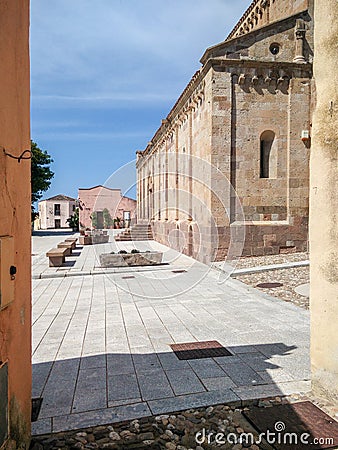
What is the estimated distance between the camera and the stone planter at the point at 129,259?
450 inches

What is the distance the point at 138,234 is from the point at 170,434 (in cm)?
2196

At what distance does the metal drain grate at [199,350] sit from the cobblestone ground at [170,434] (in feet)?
3.87

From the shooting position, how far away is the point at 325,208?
121 inches

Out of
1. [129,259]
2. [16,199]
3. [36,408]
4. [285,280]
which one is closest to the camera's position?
[16,199]

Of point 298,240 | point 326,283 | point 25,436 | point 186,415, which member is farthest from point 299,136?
point 25,436

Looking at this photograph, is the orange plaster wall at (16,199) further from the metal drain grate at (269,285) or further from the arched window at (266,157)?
the arched window at (266,157)

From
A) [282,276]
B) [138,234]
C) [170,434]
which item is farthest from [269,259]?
[138,234]

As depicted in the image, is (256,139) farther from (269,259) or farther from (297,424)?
(297,424)

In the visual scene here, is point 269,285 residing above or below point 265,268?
below

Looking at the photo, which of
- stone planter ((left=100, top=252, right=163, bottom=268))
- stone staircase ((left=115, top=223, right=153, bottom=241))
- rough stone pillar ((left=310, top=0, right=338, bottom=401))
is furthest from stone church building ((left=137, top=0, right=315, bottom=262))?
stone staircase ((left=115, top=223, right=153, bottom=241))

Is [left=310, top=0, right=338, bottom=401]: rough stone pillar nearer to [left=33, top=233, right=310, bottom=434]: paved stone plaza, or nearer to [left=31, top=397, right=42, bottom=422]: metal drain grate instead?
[left=33, top=233, right=310, bottom=434]: paved stone plaza

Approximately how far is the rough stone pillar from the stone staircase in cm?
2030

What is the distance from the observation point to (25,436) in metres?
2.42

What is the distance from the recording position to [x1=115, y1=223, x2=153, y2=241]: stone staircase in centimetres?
2342
